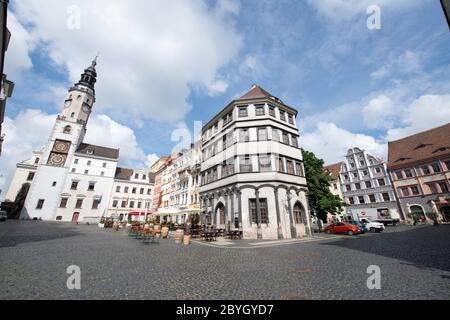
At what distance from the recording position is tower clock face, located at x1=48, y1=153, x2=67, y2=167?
45.5 m

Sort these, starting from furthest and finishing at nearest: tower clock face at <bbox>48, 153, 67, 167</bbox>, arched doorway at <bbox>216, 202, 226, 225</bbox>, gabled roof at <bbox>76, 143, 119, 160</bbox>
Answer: gabled roof at <bbox>76, 143, 119, 160</bbox> < tower clock face at <bbox>48, 153, 67, 167</bbox> < arched doorway at <bbox>216, 202, 226, 225</bbox>

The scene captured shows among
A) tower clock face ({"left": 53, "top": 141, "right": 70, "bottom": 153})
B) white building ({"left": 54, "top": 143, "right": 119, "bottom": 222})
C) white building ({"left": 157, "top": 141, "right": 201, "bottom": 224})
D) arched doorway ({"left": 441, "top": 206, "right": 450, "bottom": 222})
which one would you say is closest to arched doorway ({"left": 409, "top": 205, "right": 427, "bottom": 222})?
arched doorway ({"left": 441, "top": 206, "right": 450, "bottom": 222})

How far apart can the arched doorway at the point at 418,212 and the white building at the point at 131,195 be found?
190ft

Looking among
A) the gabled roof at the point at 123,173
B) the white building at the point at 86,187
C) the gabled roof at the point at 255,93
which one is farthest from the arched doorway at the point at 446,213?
the gabled roof at the point at 123,173

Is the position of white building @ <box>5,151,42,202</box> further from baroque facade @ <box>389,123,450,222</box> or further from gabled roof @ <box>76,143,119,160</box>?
baroque facade @ <box>389,123,450,222</box>

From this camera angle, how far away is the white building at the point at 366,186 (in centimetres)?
4066

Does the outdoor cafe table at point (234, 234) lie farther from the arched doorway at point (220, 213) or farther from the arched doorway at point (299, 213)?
Answer: the arched doorway at point (299, 213)

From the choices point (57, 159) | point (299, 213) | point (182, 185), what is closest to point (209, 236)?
point (299, 213)

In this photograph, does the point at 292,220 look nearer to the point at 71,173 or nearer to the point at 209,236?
the point at 209,236

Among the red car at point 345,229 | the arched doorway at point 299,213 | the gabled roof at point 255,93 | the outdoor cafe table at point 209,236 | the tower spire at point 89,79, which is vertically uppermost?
the tower spire at point 89,79

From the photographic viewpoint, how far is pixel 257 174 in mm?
20938

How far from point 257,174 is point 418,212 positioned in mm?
36052

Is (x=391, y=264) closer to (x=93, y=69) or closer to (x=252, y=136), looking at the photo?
(x=252, y=136)
